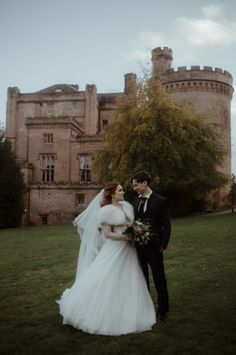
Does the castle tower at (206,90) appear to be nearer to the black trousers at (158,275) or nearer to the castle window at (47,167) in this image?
the castle window at (47,167)

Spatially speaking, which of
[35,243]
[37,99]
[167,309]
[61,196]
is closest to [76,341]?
[167,309]

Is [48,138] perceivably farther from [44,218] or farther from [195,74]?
[195,74]

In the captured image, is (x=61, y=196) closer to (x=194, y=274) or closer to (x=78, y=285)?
(x=194, y=274)

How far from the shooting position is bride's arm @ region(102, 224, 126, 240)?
7305mm

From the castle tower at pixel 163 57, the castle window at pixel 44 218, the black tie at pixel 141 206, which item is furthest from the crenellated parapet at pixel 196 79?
the black tie at pixel 141 206

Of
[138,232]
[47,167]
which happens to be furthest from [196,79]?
[138,232]

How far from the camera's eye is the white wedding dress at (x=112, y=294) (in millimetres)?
6750

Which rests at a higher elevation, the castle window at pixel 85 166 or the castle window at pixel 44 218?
the castle window at pixel 85 166

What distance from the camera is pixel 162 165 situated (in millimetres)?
29719

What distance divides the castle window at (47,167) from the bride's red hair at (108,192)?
123 ft

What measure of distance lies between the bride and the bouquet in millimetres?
161

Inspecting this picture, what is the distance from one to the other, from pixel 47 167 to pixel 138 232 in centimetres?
3856

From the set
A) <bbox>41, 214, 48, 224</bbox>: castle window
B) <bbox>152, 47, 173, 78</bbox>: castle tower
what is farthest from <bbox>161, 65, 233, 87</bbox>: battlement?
<bbox>41, 214, 48, 224</bbox>: castle window

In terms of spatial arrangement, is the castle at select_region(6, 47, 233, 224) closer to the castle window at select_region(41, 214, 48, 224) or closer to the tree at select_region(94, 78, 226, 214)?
the castle window at select_region(41, 214, 48, 224)
